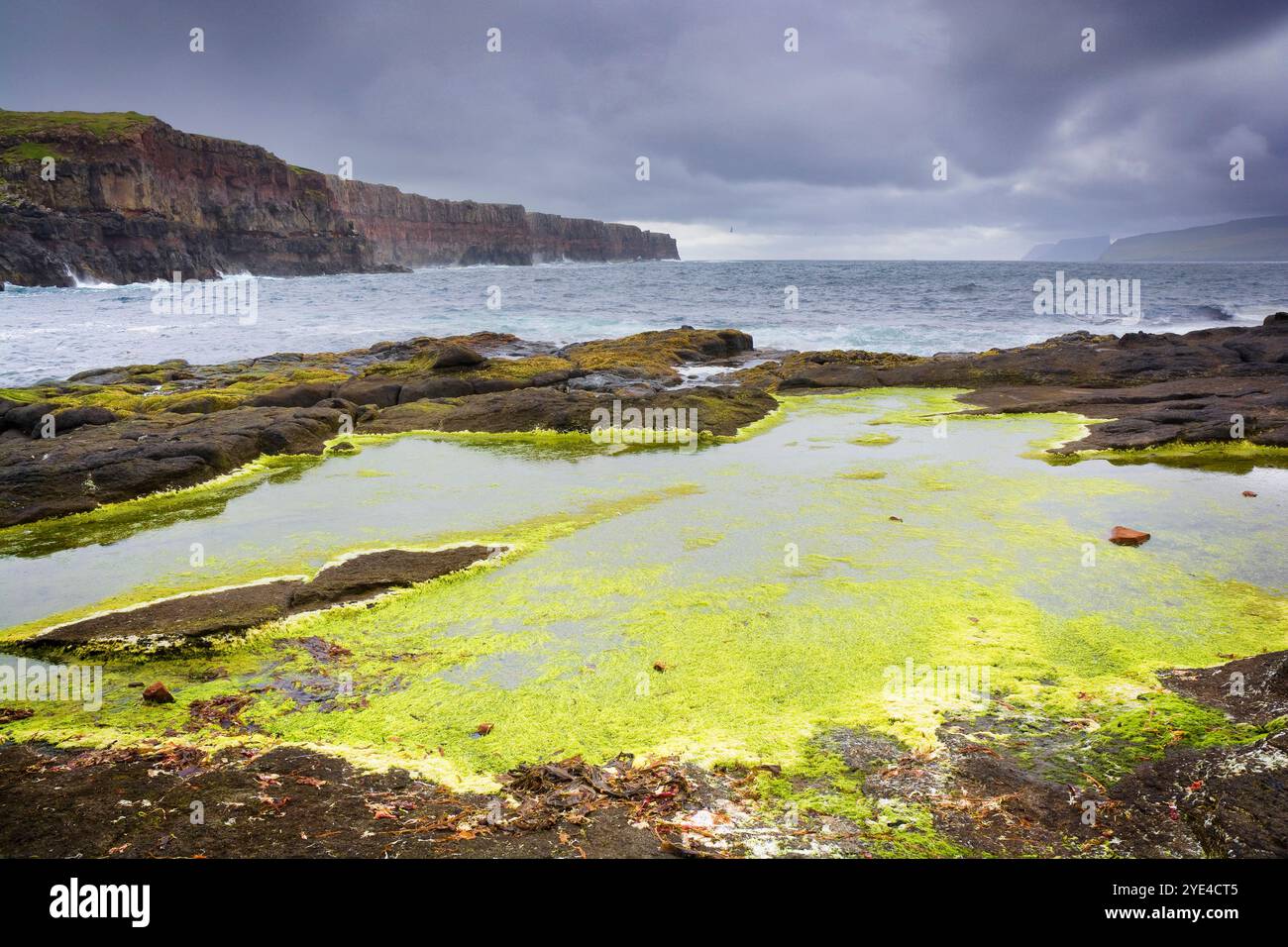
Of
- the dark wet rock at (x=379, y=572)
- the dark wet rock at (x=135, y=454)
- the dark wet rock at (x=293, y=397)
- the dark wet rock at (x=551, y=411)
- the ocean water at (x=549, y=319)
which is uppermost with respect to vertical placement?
the ocean water at (x=549, y=319)

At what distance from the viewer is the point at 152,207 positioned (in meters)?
106

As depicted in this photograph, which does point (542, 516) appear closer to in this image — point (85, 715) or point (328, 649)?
point (328, 649)

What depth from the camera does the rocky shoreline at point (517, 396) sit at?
14.6 m

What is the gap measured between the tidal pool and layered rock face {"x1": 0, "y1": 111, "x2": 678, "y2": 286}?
9254cm

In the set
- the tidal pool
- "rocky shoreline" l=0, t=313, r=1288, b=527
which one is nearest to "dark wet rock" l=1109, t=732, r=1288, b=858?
the tidal pool

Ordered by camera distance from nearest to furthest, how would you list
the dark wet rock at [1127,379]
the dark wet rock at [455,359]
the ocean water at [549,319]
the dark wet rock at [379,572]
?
the dark wet rock at [379,572], the dark wet rock at [1127,379], the dark wet rock at [455,359], the ocean water at [549,319]

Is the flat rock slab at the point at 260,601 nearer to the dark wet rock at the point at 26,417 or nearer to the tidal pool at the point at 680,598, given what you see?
the tidal pool at the point at 680,598

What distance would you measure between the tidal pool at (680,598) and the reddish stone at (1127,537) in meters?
0.16

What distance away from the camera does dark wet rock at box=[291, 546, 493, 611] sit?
28.1ft

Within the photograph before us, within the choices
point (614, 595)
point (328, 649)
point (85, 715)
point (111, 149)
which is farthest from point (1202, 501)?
point (111, 149)

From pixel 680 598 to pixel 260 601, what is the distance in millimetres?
4514

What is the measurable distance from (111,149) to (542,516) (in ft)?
391

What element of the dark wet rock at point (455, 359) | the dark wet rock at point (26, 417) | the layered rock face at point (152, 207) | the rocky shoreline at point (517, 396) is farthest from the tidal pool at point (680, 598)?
the layered rock face at point (152, 207)

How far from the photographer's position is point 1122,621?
762 cm
